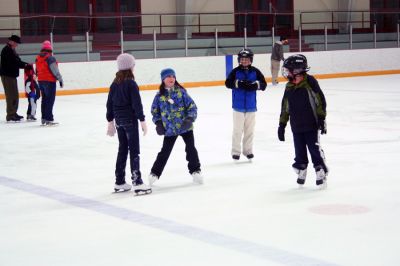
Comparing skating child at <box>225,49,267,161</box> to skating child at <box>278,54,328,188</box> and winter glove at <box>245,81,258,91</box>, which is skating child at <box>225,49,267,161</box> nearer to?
winter glove at <box>245,81,258,91</box>

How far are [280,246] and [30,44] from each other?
19.6m

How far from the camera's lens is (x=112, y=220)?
629 cm

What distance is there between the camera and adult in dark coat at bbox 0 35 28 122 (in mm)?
14800

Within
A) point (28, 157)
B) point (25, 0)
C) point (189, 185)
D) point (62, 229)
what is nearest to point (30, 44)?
point (25, 0)

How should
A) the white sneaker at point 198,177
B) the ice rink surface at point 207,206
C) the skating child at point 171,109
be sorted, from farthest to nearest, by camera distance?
the white sneaker at point 198,177, the skating child at point 171,109, the ice rink surface at point 207,206

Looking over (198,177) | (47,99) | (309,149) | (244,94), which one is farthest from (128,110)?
(47,99)

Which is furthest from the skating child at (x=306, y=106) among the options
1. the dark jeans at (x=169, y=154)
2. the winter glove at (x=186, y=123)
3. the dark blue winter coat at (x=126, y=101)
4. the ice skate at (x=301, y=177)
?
the dark blue winter coat at (x=126, y=101)

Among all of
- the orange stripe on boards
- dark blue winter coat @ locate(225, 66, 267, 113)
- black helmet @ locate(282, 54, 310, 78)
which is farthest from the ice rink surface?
the orange stripe on boards

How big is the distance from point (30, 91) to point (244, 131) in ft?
22.5

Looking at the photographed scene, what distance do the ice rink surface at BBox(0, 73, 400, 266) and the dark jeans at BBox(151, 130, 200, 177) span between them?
170mm

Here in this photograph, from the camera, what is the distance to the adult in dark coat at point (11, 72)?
1480cm

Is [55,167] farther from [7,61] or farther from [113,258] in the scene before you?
[7,61]

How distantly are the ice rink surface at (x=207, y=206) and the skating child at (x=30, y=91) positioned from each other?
2.86 meters

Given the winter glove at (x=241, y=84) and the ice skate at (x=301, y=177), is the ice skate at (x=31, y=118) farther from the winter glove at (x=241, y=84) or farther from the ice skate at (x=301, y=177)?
the ice skate at (x=301, y=177)
